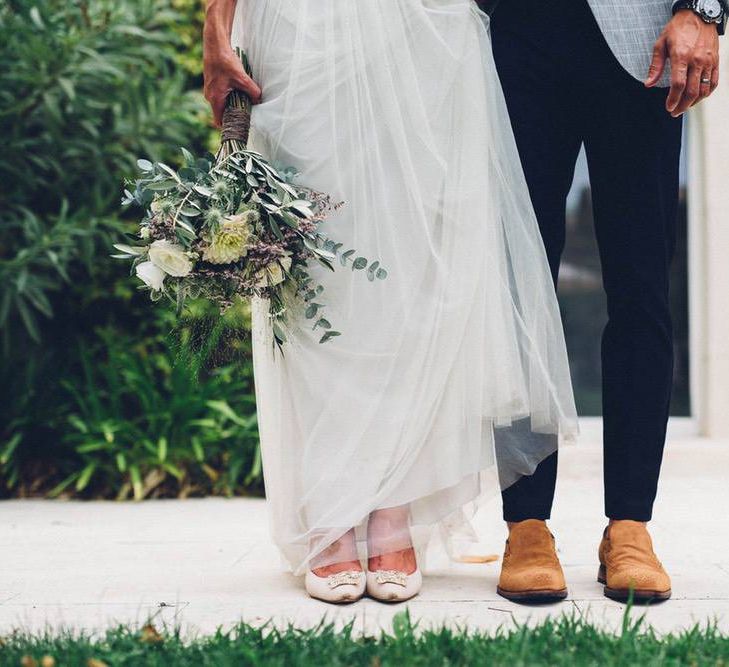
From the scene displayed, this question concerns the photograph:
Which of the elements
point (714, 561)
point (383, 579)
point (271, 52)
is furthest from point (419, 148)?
point (714, 561)

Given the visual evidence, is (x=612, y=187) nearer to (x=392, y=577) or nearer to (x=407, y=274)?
(x=407, y=274)

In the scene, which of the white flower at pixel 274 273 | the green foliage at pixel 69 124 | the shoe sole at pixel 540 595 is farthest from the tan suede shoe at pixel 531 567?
the green foliage at pixel 69 124

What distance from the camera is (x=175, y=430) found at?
404cm

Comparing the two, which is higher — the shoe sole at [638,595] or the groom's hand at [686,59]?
the groom's hand at [686,59]

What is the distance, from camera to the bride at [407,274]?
83.8 inches

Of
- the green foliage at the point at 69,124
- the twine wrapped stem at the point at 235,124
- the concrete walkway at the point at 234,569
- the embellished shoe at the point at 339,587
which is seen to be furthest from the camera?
the green foliage at the point at 69,124

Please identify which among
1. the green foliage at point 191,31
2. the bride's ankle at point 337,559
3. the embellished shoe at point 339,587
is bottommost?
the embellished shoe at point 339,587

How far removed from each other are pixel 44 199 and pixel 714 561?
3215 millimetres

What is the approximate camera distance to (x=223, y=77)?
2.16m

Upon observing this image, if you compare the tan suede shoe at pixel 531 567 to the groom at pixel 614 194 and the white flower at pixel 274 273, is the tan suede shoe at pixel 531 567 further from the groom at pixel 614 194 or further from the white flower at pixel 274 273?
the white flower at pixel 274 273

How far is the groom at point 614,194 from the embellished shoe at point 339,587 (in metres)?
0.33

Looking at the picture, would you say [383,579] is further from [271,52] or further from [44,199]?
[44,199]

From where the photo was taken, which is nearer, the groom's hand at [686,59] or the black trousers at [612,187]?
the groom's hand at [686,59]

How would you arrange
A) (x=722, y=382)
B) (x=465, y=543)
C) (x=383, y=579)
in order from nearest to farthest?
(x=383, y=579)
(x=465, y=543)
(x=722, y=382)
